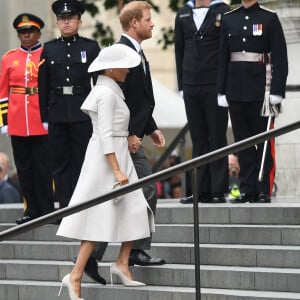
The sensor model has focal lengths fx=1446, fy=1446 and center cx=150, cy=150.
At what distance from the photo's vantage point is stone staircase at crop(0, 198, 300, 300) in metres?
10.3

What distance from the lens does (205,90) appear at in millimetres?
12406

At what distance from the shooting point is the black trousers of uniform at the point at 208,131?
12320 millimetres

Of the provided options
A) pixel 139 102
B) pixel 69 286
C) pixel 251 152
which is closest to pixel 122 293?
pixel 69 286

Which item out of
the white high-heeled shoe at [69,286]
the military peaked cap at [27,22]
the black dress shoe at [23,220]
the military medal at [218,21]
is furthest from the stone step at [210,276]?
the military medal at [218,21]

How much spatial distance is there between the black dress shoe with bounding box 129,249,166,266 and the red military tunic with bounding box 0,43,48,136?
207 cm

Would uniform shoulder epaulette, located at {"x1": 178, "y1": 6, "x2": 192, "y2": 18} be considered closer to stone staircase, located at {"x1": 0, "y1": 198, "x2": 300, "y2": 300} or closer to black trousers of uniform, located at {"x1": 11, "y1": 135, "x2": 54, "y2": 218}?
black trousers of uniform, located at {"x1": 11, "y1": 135, "x2": 54, "y2": 218}

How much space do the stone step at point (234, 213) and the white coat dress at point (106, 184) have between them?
105 centimetres

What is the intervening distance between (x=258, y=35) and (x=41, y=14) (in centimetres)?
863

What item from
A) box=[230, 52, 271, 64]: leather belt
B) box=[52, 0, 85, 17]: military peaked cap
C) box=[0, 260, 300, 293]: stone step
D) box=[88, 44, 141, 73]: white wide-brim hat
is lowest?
box=[0, 260, 300, 293]: stone step

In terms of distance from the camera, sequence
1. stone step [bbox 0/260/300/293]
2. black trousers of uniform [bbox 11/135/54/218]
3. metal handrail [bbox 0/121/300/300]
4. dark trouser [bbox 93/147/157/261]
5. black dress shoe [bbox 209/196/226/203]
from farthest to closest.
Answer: black trousers of uniform [bbox 11/135/54/218] < black dress shoe [bbox 209/196/226/203] < dark trouser [bbox 93/147/157/261] < stone step [bbox 0/260/300/293] < metal handrail [bbox 0/121/300/300]

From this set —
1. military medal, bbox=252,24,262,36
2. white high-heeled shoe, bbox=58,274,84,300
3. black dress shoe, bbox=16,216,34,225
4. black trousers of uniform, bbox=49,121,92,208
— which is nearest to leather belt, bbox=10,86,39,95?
black trousers of uniform, bbox=49,121,92,208

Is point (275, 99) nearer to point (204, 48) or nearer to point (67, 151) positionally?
point (204, 48)

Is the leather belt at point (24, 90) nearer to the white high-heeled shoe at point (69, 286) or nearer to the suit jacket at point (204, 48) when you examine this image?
the suit jacket at point (204, 48)

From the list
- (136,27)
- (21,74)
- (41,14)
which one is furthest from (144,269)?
(41,14)
